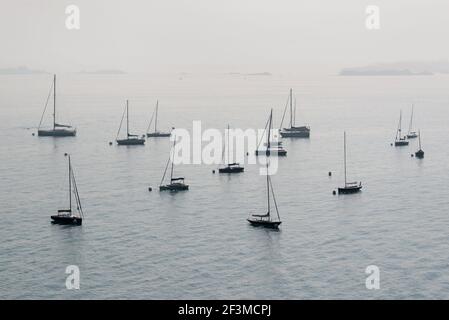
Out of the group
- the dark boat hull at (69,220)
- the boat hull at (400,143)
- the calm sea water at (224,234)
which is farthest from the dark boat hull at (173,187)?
the boat hull at (400,143)

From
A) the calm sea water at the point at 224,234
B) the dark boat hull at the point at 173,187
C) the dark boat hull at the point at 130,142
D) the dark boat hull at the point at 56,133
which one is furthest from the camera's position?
the dark boat hull at the point at 56,133

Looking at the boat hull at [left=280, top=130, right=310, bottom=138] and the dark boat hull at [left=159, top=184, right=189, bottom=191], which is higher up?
the boat hull at [left=280, top=130, right=310, bottom=138]

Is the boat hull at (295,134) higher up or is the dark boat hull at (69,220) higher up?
the boat hull at (295,134)

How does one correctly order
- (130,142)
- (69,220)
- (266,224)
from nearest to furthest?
(266,224), (69,220), (130,142)

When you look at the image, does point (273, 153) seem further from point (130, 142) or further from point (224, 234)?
point (224, 234)

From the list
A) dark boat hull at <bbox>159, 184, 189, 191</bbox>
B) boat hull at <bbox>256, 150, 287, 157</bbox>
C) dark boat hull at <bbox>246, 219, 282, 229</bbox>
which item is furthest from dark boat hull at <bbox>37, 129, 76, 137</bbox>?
dark boat hull at <bbox>246, 219, 282, 229</bbox>

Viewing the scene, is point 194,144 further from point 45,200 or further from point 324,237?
point 324,237

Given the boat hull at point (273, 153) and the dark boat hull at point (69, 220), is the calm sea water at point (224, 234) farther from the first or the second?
the boat hull at point (273, 153)

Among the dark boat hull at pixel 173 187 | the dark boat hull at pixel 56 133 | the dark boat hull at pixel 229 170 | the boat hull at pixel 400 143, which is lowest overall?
the dark boat hull at pixel 173 187

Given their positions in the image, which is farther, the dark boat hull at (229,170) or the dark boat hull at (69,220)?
the dark boat hull at (229,170)

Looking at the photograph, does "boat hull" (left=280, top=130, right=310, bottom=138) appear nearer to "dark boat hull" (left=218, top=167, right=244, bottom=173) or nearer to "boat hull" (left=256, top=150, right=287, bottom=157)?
"boat hull" (left=256, top=150, right=287, bottom=157)

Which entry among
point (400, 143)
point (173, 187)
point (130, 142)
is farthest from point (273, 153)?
point (173, 187)

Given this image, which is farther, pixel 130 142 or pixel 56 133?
pixel 56 133
